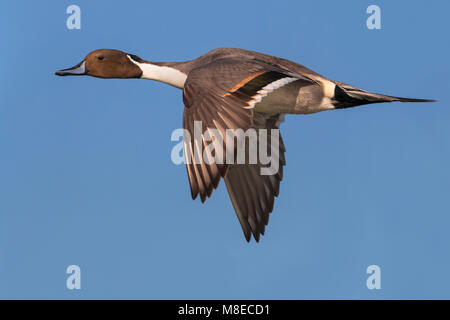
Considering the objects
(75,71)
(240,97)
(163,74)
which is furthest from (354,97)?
(75,71)

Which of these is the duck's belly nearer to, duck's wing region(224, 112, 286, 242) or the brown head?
duck's wing region(224, 112, 286, 242)

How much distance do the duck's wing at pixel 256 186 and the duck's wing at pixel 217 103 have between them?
1.58 m

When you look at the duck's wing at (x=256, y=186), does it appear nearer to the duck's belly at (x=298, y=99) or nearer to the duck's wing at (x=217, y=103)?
the duck's belly at (x=298, y=99)

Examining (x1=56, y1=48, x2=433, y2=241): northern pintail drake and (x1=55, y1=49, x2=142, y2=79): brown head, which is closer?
(x1=56, y1=48, x2=433, y2=241): northern pintail drake

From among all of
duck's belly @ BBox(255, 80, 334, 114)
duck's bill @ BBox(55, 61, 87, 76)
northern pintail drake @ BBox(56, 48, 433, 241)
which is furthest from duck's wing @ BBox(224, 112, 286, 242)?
duck's bill @ BBox(55, 61, 87, 76)

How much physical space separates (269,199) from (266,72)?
6.60 ft

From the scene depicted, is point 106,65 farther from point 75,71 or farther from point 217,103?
point 217,103

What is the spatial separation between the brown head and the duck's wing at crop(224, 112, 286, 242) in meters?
1.45

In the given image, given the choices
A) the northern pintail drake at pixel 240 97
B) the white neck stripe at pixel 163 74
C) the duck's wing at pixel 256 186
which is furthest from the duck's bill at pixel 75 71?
the duck's wing at pixel 256 186

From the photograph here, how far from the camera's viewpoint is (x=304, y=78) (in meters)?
6.46

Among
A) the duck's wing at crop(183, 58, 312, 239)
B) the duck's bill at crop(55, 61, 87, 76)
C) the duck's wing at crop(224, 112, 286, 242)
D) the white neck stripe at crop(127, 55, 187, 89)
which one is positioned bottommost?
the duck's wing at crop(224, 112, 286, 242)

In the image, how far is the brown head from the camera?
7.68m

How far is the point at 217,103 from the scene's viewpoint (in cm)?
561

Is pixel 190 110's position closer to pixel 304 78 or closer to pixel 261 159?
pixel 304 78
